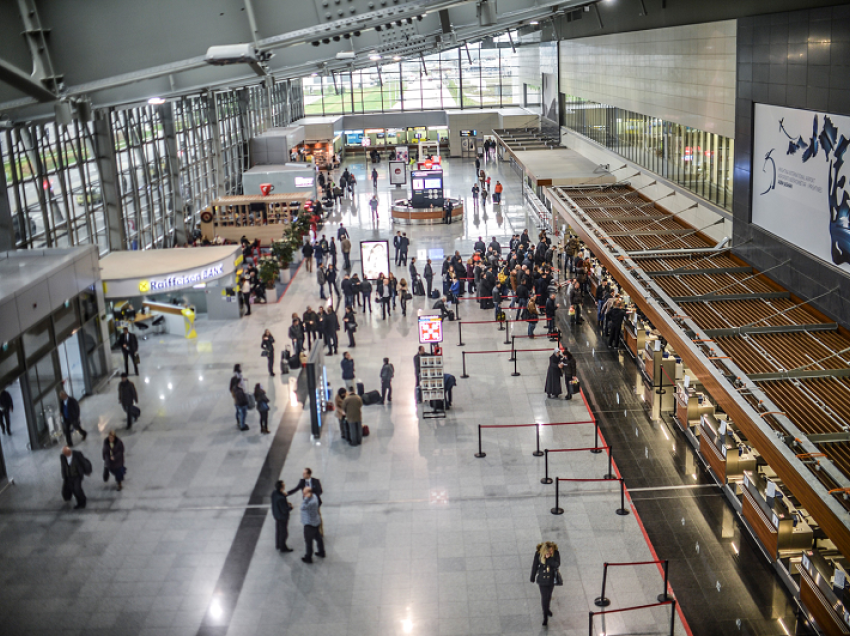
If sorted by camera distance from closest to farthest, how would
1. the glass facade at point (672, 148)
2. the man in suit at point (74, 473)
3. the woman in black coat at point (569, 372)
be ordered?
1. the man in suit at point (74, 473)
2. the woman in black coat at point (569, 372)
3. the glass facade at point (672, 148)

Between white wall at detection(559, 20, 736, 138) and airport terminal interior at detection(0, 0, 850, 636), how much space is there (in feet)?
0.50

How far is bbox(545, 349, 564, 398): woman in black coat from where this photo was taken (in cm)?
1672

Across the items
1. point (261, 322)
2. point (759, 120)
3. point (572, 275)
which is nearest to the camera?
point (759, 120)

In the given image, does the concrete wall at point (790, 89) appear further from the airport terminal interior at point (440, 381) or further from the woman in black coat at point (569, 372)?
the woman in black coat at point (569, 372)

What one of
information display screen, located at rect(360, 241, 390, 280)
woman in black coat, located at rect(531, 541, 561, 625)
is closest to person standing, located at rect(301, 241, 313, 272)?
information display screen, located at rect(360, 241, 390, 280)

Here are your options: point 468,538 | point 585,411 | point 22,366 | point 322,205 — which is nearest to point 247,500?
point 468,538

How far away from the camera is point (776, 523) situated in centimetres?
1048

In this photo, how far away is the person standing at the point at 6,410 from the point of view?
1549 centimetres

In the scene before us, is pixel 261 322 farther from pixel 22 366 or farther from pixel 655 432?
pixel 655 432

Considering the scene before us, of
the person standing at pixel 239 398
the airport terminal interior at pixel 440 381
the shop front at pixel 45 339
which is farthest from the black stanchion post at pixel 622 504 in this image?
the shop front at pixel 45 339

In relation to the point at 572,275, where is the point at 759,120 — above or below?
above

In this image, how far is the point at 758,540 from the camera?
11.4 meters

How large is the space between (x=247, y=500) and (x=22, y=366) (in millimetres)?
5401

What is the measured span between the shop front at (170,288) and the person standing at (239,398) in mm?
5826
